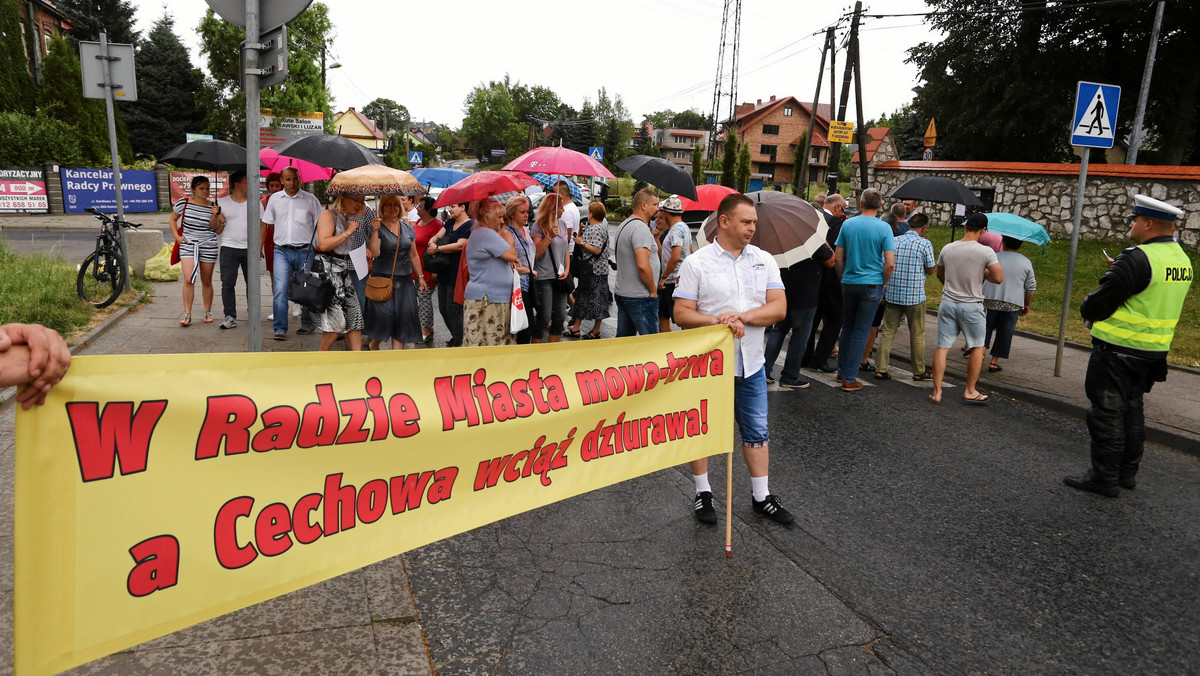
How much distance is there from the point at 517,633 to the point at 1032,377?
720 centimetres

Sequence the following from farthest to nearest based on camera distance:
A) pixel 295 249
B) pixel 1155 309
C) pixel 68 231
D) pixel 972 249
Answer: pixel 68 231
pixel 295 249
pixel 972 249
pixel 1155 309

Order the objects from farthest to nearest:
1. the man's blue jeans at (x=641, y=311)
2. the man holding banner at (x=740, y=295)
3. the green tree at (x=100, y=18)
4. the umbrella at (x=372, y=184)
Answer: the green tree at (x=100, y=18), the man's blue jeans at (x=641, y=311), the umbrella at (x=372, y=184), the man holding banner at (x=740, y=295)

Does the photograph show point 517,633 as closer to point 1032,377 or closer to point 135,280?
point 1032,377

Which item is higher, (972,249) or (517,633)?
(972,249)

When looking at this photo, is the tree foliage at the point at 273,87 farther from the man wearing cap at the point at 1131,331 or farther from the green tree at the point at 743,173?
the man wearing cap at the point at 1131,331

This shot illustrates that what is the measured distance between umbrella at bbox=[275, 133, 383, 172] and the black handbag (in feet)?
2.88

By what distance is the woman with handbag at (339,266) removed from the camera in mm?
6316

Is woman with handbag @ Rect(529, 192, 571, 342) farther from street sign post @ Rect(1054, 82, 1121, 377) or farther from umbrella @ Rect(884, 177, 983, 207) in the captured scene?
street sign post @ Rect(1054, 82, 1121, 377)

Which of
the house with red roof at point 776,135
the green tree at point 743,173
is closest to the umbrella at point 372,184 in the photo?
the green tree at point 743,173

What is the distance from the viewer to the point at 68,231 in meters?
20.9

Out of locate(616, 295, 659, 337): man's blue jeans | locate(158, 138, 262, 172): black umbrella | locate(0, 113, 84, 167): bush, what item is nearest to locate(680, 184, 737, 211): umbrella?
locate(616, 295, 659, 337): man's blue jeans

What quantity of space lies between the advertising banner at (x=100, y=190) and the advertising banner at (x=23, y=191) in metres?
0.62

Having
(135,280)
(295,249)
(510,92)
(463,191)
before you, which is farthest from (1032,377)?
(510,92)

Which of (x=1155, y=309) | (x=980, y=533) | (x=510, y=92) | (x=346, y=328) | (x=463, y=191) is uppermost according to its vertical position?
(x=510, y=92)
